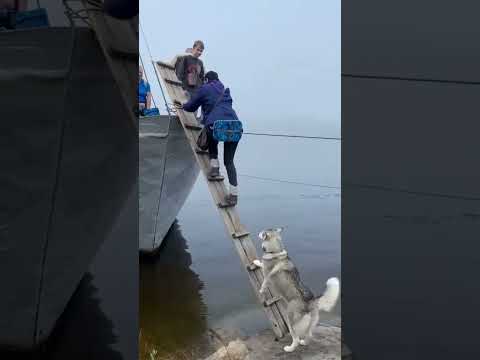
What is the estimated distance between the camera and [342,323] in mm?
1179

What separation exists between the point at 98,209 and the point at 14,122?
41cm

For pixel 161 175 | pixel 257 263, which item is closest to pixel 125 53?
pixel 161 175

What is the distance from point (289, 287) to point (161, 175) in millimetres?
720

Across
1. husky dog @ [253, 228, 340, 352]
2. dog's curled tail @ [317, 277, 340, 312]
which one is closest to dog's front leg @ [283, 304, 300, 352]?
husky dog @ [253, 228, 340, 352]

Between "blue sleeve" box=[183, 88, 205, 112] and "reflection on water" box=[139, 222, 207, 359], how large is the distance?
0.39 metres

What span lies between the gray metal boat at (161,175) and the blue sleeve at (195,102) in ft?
0.23

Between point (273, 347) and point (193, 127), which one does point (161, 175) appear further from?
point (273, 347)

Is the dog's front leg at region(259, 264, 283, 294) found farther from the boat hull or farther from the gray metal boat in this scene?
the boat hull

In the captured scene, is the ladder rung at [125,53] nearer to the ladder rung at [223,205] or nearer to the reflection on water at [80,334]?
the ladder rung at [223,205]

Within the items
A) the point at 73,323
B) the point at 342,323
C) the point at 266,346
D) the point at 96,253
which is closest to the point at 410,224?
the point at 342,323

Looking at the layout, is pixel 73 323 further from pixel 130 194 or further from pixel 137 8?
pixel 137 8

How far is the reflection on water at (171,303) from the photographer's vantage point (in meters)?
1.42

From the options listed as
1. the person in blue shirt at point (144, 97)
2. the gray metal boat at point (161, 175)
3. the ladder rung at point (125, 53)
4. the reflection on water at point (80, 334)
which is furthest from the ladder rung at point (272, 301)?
the ladder rung at point (125, 53)

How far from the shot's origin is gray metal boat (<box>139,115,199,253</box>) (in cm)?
156
